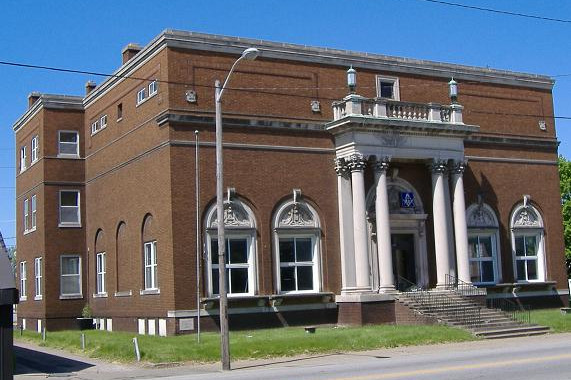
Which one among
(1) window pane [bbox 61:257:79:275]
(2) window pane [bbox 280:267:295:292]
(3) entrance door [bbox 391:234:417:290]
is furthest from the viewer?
(1) window pane [bbox 61:257:79:275]

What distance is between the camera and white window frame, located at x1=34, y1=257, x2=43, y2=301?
42312mm

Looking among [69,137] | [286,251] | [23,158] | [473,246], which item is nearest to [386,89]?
[473,246]

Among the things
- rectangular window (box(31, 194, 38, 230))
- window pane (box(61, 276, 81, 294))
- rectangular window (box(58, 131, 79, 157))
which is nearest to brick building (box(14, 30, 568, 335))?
window pane (box(61, 276, 81, 294))

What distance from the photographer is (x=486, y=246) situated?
38438 millimetres

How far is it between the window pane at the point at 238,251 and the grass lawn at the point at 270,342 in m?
2.92

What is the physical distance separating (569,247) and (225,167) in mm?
41891

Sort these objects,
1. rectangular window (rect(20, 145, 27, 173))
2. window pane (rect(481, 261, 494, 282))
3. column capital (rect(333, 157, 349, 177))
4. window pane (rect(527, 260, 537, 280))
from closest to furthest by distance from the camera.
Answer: column capital (rect(333, 157, 349, 177))
window pane (rect(481, 261, 494, 282))
window pane (rect(527, 260, 537, 280))
rectangular window (rect(20, 145, 27, 173))

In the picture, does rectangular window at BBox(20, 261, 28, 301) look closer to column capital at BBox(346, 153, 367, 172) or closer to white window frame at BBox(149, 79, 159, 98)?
white window frame at BBox(149, 79, 159, 98)

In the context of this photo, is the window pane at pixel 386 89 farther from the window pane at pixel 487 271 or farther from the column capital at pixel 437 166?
the window pane at pixel 487 271

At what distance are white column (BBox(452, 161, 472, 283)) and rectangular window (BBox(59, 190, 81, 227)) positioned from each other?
745 inches

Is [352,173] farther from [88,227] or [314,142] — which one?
[88,227]

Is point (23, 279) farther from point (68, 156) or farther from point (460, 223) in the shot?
point (460, 223)

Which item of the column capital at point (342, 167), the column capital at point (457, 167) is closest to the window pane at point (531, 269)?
the column capital at point (457, 167)

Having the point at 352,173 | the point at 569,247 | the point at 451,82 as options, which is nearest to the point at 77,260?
the point at 352,173
